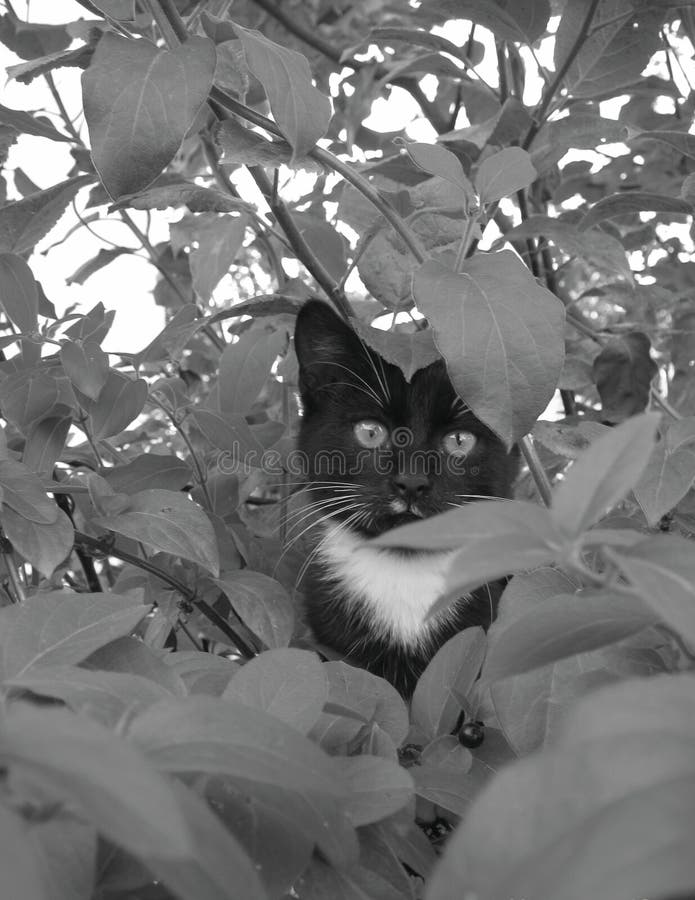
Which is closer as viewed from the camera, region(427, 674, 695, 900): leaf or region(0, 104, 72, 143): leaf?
region(427, 674, 695, 900): leaf

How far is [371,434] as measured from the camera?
1713mm

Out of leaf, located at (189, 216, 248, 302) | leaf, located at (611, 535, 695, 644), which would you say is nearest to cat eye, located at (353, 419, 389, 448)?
leaf, located at (189, 216, 248, 302)

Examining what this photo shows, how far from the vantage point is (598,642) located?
22.9 inches

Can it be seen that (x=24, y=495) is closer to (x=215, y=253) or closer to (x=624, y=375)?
(x=215, y=253)

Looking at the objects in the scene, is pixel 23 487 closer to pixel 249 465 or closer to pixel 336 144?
pixel 249 465

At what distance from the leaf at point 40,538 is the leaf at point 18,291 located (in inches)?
14.1

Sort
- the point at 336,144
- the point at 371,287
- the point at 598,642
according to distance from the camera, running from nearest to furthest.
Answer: the point at 598,642 < the point at 371,287 < the point at 336,144

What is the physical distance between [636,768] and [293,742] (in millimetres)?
197

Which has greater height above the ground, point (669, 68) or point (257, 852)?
point (669, 68)

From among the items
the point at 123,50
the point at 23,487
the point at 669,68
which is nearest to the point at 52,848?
the point at 23,487

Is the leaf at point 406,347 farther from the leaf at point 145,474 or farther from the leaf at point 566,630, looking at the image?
the leaf at point 566,630

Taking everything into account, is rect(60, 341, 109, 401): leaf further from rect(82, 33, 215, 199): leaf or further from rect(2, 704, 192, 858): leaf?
rect(2, 704, 192, 858): leaf

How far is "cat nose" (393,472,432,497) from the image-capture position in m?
1.54

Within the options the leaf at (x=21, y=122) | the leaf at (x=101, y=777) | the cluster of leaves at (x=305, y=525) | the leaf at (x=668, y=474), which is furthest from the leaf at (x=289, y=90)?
the leaf at (x=101, y=777)
